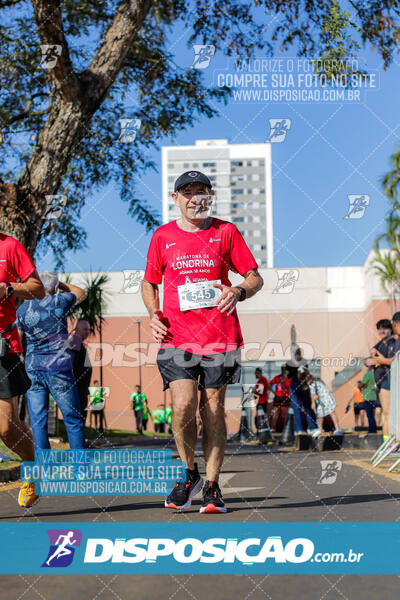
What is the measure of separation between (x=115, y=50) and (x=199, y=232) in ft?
24.9

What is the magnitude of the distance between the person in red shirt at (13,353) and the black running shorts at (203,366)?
3.06ft

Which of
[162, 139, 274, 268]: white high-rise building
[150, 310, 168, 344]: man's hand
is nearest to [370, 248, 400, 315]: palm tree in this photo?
[150, 310, 168, 344]: man's hand

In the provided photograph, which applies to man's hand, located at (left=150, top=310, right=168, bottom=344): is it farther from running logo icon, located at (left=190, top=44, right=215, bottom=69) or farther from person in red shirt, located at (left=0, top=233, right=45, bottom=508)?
running logo icon, located at (left=190, top=44, right=215, bottom=69)

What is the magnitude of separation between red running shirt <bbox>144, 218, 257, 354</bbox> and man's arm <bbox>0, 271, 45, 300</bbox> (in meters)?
0.75

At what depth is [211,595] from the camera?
9.14 ft

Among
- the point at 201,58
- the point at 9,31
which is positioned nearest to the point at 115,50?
the point at 201,58

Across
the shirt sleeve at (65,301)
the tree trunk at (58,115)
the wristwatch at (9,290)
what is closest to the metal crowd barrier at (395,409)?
the shirt sleeve at (65,301)

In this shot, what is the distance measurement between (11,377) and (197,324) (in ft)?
3.92

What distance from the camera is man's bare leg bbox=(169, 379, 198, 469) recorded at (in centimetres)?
470

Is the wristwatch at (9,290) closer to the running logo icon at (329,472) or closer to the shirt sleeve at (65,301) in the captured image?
the shirt sleeve at (65,301)

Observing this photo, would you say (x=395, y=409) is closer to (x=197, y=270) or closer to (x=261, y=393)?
(x=197, y=270)

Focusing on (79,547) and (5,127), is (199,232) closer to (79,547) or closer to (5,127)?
(79,547)

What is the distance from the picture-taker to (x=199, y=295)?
4.66 meters

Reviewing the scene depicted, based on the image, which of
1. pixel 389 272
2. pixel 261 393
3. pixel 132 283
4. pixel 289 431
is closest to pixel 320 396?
pixel 289 431
